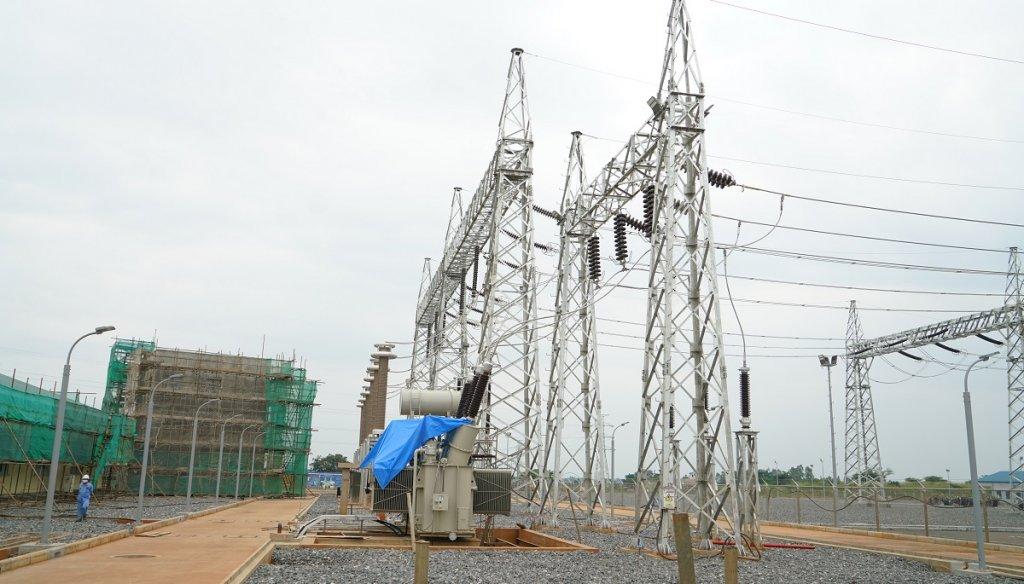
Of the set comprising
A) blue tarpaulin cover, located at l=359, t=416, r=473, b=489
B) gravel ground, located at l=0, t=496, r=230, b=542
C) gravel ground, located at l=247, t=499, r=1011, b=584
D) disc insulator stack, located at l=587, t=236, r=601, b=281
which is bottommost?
gravel ground, located at l=0, t=496, r=230, b=542

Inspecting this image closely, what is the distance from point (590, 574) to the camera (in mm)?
14188

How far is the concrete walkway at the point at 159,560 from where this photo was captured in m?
12.6

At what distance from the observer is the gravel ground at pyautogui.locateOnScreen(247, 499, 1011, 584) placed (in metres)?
13.5

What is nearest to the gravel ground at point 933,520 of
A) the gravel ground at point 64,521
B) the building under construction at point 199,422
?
the gravel ground at point 64,521

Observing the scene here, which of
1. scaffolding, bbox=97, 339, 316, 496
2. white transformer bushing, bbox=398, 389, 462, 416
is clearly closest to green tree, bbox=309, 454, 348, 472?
scaffolding, bbox=97, 339, 316, 496

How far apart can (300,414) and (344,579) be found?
48056 mm

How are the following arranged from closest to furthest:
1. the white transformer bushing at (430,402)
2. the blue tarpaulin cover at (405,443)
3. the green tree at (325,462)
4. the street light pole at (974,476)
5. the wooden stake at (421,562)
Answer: the wooden stake at (421,562), the street light pole at (974,476), the blue tarpaulin cover at (405,443), the white transformer bushing at (430,402), the green tree at (325,462)

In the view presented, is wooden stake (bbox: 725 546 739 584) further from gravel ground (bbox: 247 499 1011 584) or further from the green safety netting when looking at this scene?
the green safety netting

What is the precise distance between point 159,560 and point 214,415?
43.1 metres

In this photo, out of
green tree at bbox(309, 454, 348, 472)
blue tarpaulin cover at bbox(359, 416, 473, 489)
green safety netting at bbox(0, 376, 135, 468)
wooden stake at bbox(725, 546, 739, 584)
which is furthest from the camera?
green tree at bbox(309, 454, 348, 472)

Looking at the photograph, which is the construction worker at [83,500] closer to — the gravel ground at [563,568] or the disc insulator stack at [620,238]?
the gravel ground at [563,568]

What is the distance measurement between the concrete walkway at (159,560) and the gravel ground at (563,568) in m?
1.00

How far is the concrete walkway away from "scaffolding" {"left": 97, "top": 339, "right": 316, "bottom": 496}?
106 feet

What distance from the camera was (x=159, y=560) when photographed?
15.2m
